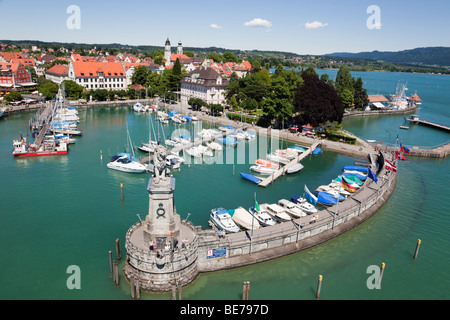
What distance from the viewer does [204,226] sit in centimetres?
3553

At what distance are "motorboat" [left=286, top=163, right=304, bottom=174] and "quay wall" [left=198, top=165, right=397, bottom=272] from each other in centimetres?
1423

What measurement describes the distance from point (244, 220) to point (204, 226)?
4546mm

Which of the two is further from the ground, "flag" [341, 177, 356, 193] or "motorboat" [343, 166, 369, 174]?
"motorboat" [343, 166, 369, 174]

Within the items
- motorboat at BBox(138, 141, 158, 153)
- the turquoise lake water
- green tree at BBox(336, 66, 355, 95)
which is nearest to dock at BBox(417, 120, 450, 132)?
green tree at BBox(336, 66, 355, 95)

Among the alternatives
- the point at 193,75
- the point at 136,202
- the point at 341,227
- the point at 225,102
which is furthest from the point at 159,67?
the point at 341,227

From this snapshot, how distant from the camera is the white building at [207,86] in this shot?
9969cm

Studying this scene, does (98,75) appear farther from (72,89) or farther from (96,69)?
(72,89)

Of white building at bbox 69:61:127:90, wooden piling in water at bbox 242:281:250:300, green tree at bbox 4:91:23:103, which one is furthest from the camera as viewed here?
white building at bbox 69:61:127:90

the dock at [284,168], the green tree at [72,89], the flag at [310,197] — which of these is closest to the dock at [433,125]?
the dock at [284,168]

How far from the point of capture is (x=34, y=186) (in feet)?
147

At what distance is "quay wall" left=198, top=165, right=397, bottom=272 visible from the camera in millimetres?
28397

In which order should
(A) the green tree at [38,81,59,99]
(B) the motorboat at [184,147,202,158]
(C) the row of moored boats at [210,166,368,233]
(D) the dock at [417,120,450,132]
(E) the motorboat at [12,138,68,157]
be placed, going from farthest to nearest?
(A) the green tree at [38,81,59,99] < (D) the dock at [417,120,450,132] < (B) the motorboat at [184,147,202,158] < (E) the motorboat at [12,138,68,157] < (C) the row of moored boats at [210,166,368,233]

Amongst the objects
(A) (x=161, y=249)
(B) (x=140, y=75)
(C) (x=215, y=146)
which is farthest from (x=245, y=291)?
(B) (x=140, y=75)

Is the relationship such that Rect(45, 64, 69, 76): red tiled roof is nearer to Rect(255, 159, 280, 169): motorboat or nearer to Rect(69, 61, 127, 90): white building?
Rect(69, 61, 127, 90): white building
